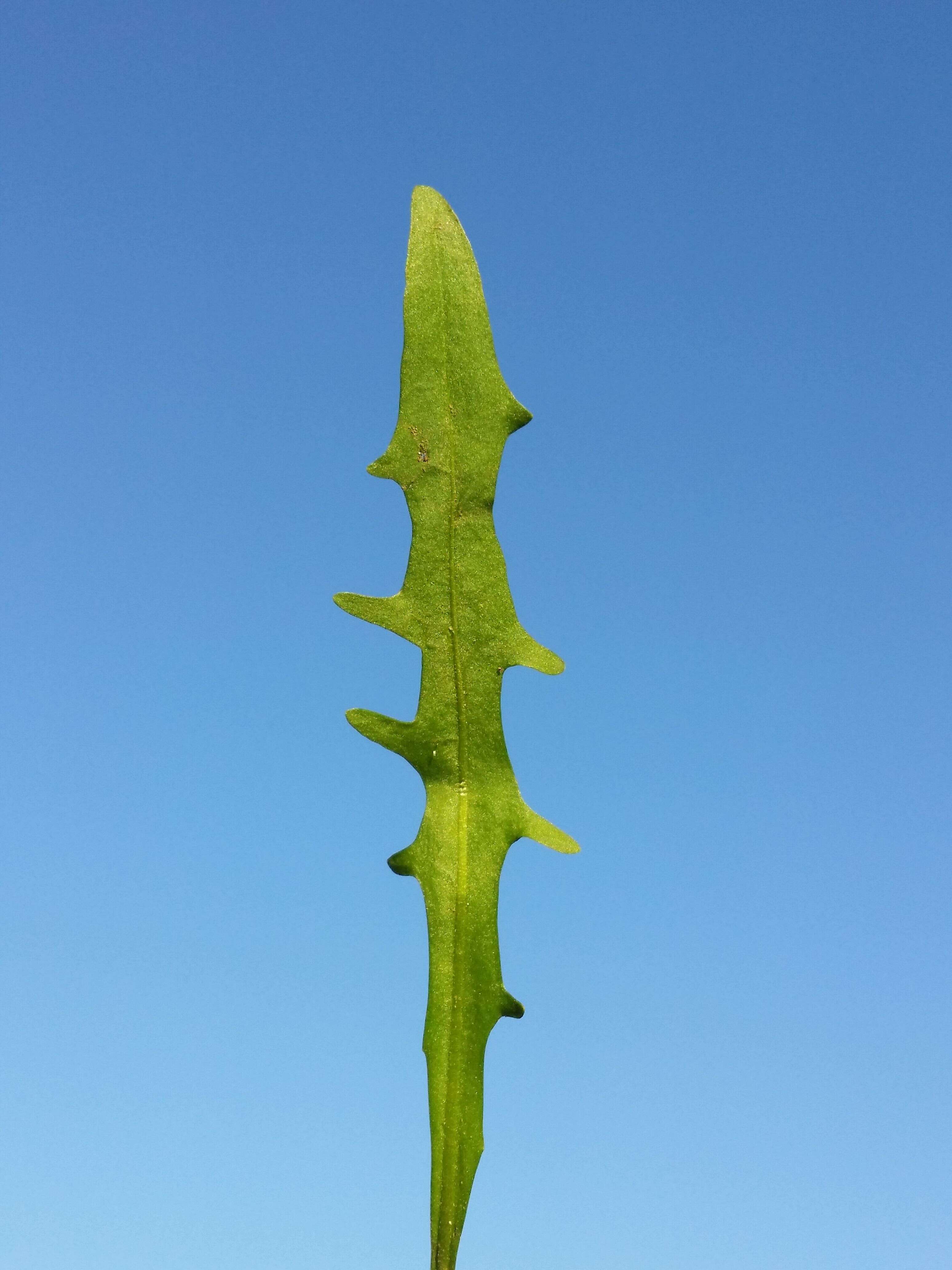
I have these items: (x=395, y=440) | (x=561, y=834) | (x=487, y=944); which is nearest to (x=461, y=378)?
(x=395, y=440)

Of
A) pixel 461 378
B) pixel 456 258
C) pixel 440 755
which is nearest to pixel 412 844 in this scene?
pixel 440 755

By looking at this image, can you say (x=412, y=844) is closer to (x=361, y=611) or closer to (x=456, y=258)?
(x=361, y=611)

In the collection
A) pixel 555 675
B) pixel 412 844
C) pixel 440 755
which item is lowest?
pixel 412 844

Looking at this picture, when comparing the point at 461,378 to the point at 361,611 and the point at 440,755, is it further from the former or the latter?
the point at 440,755

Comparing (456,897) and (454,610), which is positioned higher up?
(454,610)

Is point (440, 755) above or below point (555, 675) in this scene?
below

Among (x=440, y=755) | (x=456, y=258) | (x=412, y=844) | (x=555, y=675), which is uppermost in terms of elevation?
(x=456, y=258)
